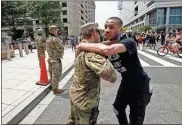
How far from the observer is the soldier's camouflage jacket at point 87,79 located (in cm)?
188

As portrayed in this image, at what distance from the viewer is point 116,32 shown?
2215 millimetres

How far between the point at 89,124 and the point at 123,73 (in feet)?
2.39

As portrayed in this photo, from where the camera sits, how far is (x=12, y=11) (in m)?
32.1

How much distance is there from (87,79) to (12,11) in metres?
33.6

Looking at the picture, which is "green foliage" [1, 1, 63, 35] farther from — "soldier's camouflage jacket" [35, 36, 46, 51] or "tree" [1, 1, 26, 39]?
"soldier's camouflage jacket" [35, 36, 46, 51]

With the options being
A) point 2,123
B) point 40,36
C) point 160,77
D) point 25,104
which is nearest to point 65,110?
point 25,104

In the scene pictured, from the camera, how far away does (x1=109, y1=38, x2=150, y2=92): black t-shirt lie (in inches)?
86.4

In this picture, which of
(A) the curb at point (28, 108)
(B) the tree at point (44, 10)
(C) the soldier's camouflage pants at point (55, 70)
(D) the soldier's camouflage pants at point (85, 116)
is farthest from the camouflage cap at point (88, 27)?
(B) the tree at point (44, 10)

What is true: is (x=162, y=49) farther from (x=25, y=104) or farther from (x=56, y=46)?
(x=25, y=104)

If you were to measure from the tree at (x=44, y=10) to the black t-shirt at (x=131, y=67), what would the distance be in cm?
2829

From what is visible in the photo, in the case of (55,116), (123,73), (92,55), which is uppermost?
(92,55)

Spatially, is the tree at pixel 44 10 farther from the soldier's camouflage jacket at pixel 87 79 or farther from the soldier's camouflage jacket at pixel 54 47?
the soldier's camouflage jacket at pixel 87 79

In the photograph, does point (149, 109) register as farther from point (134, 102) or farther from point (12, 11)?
point (12, 11)

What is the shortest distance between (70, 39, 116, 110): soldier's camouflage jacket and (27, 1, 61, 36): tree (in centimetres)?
2846
